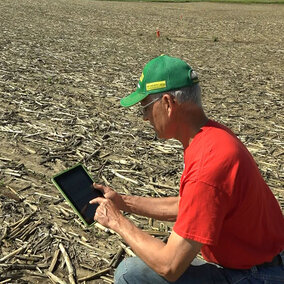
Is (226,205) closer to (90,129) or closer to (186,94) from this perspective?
(186,94)

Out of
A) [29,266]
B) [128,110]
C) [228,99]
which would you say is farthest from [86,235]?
[228,99]

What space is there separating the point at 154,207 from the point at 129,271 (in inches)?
29.3

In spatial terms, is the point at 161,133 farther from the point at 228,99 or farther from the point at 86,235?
the point at 228,99

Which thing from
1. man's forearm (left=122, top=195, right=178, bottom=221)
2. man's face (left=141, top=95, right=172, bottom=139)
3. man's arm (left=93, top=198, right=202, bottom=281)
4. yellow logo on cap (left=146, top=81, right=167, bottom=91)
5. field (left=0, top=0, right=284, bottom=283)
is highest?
yellow logo on cap (left=146, top=81, right=167, bottom=91)

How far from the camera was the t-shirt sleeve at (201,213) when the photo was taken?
2711 mm

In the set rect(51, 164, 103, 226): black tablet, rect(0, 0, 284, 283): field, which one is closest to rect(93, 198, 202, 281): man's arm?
rect(51, 164, 103, 226): black tablet

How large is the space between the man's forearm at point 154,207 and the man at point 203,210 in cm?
56

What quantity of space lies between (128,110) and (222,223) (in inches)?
259

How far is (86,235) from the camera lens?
16.2ft

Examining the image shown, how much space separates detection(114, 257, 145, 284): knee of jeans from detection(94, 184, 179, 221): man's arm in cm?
59

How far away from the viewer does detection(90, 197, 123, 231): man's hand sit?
11.0 ft

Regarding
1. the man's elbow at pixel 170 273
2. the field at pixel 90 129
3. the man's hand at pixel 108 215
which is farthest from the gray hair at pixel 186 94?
the field at pixel 90 129

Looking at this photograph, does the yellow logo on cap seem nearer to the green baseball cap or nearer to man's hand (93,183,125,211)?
the green baseball cap

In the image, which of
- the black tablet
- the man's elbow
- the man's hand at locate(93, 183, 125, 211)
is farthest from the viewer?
the man's hand at locate(93, 183, 125, 211)
